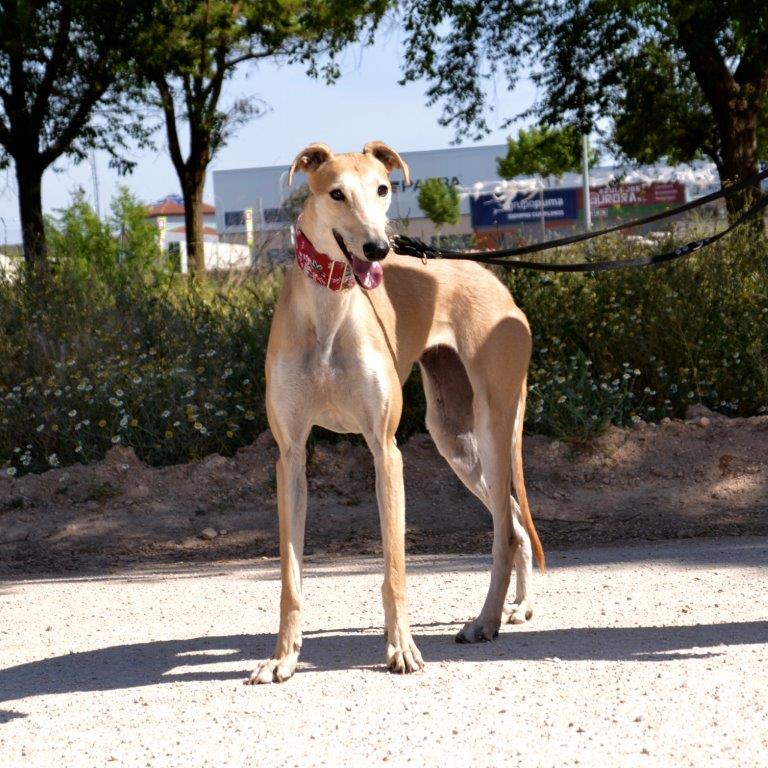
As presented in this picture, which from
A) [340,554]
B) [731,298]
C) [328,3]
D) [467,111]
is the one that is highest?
[328,3]

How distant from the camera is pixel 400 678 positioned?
4.59 metres

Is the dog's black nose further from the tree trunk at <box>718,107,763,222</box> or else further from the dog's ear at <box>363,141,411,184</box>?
the tree trunk at <box>718,107,763,222</box>

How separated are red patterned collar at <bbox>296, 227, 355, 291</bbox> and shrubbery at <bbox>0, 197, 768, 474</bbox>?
505 centimetres

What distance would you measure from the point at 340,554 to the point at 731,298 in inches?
193

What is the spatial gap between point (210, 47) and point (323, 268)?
15963 millimetres

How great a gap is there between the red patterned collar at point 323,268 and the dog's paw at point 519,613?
1.87m

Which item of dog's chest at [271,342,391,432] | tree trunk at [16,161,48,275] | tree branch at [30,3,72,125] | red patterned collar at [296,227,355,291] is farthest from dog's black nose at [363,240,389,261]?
tree branch at [30,3,72,125]

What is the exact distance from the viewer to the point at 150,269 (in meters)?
14.9

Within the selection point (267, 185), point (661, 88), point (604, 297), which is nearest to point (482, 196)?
point (267, 185)

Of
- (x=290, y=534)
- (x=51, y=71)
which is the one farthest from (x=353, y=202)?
(x=51, y=71)

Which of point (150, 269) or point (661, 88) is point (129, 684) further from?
point (661, 88)

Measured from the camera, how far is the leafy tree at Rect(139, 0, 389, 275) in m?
16.9

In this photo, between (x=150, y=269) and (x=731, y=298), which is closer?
(x=731, y=298)

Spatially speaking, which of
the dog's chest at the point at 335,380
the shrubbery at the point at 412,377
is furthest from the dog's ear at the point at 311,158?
the shrubbery at the point at 412,377
